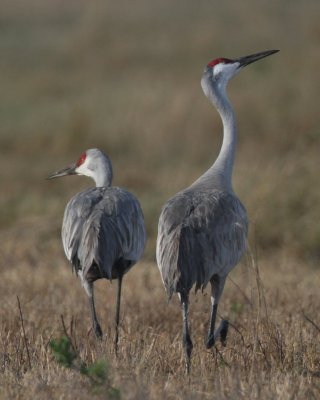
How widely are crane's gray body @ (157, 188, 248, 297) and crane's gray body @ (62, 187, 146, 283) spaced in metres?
0.38

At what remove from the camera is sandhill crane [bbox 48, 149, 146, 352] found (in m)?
5.27

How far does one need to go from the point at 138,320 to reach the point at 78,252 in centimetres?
90

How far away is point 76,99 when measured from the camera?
18609 millimetres

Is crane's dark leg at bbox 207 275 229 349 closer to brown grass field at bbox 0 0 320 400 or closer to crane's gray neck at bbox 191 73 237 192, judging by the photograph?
brown grass field at bbox 0 0 320 400

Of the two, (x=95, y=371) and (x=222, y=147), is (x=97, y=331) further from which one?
(x=95, y=371)

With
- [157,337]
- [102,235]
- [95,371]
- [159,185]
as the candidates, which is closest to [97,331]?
[157,337]

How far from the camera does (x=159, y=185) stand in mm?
11562

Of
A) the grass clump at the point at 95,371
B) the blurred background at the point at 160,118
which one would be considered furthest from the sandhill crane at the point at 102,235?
the blurred background at the point at 160,118

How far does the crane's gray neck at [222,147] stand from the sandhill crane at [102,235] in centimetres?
42

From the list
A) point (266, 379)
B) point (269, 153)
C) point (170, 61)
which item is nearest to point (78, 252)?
point (266, 379)

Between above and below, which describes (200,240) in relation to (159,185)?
above

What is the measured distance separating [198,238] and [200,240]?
0.5 inches

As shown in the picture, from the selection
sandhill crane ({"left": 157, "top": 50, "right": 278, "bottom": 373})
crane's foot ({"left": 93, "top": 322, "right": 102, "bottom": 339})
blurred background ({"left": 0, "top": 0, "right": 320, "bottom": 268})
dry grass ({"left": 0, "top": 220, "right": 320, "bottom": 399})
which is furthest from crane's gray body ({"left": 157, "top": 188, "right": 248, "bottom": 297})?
blurred background ({"left": 0, "top": 0, "right": 320, "bottom": 268})

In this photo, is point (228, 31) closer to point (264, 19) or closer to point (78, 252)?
point (264, 19)
